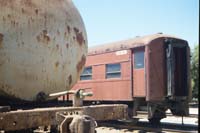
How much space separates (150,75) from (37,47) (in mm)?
6738

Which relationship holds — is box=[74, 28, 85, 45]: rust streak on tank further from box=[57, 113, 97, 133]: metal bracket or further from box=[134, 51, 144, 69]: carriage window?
box=[134, 51, 144, 69]: carriage window

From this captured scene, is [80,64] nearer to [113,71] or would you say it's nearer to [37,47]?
[37,47]

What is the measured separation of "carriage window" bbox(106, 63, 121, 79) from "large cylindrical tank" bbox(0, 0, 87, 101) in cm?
636

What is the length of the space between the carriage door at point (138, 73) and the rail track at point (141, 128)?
1.08 m

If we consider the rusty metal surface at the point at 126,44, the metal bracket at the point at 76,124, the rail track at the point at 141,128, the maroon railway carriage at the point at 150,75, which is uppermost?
the rusty metal surface at the point at 126,44

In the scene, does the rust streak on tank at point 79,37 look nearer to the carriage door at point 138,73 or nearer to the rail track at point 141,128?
the rail track at point 141,128

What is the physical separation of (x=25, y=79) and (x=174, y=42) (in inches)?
302

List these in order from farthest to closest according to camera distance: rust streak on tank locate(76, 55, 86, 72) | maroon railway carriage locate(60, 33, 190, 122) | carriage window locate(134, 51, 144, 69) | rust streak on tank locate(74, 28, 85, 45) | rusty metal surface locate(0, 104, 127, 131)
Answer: carriage window locate(134, 51, 144, 69), maroon railway carriage locate(60, 33, 190, 122), rust streak on tank locate(76, 55, 86, 72), rust streak on tank locate(74, 28, 85, 45), rusty metal surface locate(0, 104, 127, 131)

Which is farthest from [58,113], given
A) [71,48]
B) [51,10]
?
[51,10]

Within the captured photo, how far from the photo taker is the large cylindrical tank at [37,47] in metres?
4.53

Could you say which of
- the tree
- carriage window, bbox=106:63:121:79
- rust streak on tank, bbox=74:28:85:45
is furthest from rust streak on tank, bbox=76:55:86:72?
the tree

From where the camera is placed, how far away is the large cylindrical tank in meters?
4.53

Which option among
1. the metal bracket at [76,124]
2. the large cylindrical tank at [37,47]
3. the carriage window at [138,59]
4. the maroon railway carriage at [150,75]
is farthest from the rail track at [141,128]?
the metal bracket at [76,124]

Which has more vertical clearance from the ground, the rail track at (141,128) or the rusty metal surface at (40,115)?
the rusty metal surface at (40,115)
